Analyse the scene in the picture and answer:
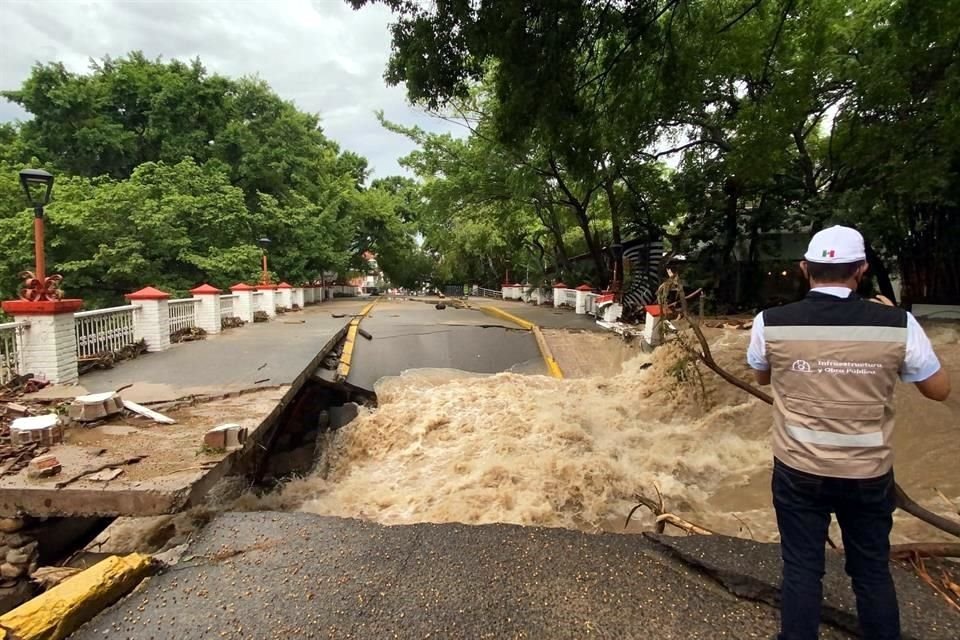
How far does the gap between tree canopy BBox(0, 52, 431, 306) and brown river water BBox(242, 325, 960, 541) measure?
12203 mm

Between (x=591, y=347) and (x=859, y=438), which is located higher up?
(x=859, y=438)

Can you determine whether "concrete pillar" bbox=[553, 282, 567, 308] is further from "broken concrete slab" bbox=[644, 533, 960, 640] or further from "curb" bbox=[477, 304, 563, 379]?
"broken concrete slab" bbox=[644, 533, 960, 640]

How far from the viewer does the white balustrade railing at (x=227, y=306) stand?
11.9 meters

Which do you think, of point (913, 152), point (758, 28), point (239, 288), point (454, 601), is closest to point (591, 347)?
point (913, 152)

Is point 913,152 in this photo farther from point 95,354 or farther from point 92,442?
point 95,354

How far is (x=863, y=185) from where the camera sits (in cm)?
1023

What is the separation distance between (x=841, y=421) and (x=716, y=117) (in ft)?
40.6

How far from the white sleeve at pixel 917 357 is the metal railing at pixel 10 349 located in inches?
299

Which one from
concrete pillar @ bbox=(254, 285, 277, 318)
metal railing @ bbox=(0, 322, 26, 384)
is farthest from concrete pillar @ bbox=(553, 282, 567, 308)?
metal railing @ bbox=(0, 322, 26, 384)

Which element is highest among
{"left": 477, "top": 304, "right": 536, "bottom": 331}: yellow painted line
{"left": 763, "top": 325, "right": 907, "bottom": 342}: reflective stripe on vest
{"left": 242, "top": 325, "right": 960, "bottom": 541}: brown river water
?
{"left": 763, "top": 325, "right": 907, "bottom": 342}: reflective stripe on vest

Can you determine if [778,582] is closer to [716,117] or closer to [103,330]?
[103,330]

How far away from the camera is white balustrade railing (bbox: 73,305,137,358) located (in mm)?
6637

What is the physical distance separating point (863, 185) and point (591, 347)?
6560 millimetres

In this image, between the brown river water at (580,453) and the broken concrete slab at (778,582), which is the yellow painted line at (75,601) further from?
the broken concrete slab at (778,582)
